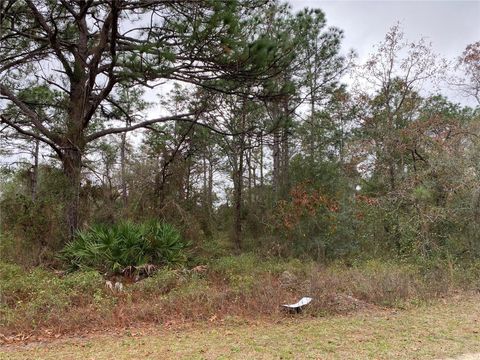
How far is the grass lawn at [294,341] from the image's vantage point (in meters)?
4.40

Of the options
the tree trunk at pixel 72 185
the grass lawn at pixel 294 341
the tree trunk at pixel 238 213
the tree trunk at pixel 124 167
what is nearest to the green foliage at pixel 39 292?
the grass lawn at pixel 294 341

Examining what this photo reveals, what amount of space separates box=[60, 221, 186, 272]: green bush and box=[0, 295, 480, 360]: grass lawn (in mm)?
3383

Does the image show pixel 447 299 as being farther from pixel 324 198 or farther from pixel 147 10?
pixel 147 10

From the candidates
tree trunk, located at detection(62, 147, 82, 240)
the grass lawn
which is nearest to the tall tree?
tree trunk, located at detection(62, 147, 82, 240)

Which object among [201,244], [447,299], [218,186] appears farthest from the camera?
[218,186]

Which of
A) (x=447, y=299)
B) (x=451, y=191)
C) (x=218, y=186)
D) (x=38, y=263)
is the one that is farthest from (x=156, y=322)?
(x=218, y=186)

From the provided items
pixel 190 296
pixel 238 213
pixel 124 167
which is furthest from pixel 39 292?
pixel 124 167

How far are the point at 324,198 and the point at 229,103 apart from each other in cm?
420

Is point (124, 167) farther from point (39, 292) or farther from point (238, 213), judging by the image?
point (39, 292)

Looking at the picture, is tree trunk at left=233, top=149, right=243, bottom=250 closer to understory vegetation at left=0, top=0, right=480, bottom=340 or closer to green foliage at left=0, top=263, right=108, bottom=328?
understory vegetation at left=0, top=0, right=480, bottom=340

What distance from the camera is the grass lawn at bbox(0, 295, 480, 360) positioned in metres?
4.40

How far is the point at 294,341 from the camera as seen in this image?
4867 mm

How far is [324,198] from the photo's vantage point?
11344mm

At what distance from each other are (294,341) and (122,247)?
5121mm
